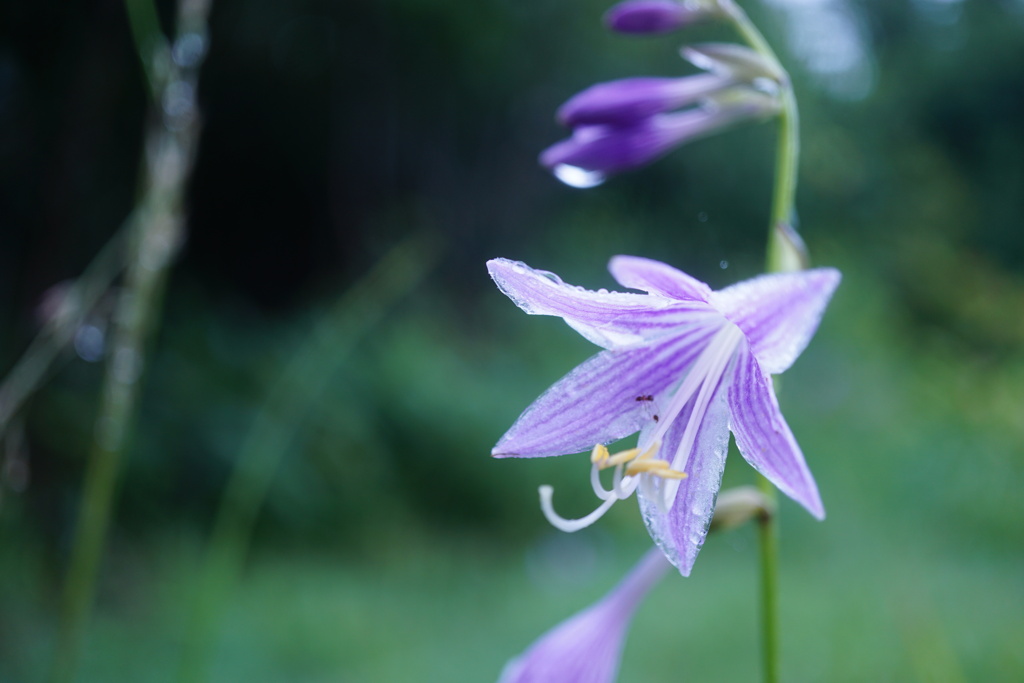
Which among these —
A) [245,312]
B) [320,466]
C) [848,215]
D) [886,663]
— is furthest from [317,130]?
[848,215]

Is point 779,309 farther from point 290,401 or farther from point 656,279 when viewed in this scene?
point 290,401

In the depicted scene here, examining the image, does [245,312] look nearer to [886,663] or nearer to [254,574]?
[254,574]

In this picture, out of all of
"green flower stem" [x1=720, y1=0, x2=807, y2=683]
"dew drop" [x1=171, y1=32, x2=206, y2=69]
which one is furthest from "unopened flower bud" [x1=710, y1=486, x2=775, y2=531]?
"dew drop" [x1=171, y1=32, x2=206, y2=69]

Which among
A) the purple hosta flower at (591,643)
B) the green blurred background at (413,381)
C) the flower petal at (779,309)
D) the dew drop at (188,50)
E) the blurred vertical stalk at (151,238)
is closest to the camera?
the flower petal at (779,309)

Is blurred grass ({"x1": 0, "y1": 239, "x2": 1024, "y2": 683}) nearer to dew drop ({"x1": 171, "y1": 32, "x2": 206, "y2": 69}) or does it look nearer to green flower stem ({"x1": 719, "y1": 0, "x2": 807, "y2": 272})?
green flower stem ({"x1": 719, "y1": 0, "x2": 807, "y2": 272})

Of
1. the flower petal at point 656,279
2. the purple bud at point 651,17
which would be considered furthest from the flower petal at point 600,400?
the purple bud at point 651,17

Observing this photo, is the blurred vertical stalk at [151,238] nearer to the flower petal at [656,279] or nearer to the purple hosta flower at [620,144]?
the purple hosta flower at [620,144]
